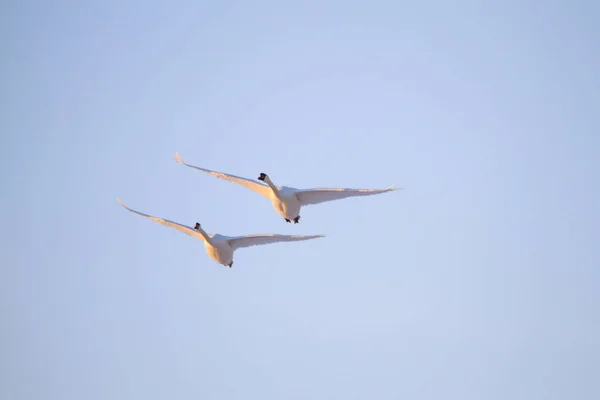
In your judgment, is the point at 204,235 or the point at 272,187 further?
the point at 272,187

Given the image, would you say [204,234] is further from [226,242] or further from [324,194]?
[324,194]

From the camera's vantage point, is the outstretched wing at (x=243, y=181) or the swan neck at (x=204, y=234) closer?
the swan neck at (x=204, y=234)

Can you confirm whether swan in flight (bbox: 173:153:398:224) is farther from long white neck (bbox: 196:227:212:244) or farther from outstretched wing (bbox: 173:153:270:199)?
long white neck (bbox: 196:227:212:244)

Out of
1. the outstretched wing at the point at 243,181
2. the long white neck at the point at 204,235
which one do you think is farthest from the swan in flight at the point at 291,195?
the long white neck at the point at 204,235

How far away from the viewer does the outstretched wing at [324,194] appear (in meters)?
71.5

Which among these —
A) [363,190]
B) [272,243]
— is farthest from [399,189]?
[272,243]

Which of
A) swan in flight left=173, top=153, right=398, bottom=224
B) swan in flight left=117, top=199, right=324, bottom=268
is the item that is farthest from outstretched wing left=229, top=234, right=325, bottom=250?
swan in flight left=173, top=153, right=398, bottom=224

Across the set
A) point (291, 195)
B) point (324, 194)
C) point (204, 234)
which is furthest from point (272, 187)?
point (204, 234)

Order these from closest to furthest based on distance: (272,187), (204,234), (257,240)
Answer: (257,240), (204,234), (272,187)

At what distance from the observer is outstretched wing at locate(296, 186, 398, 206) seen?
7153cm

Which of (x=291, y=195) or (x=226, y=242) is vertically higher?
(x=291, y=195)

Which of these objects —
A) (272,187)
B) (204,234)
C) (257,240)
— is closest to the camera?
(257,240)

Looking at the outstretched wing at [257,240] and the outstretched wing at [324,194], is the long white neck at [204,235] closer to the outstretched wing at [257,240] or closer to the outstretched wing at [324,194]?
the outstretched wing at [257,240]

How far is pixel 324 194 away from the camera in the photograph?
73000 mm
